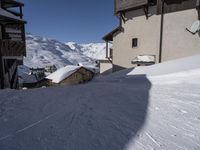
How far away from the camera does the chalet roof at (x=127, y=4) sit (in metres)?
15.0

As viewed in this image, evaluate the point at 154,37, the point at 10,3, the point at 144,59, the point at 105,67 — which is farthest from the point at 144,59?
the point at 10,3

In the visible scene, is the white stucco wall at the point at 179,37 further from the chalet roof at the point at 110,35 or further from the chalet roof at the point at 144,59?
the chalet roof at the point at 110,35

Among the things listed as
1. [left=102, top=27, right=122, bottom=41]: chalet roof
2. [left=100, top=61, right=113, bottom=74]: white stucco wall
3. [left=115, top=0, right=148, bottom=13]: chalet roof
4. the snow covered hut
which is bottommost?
the snow covered hut

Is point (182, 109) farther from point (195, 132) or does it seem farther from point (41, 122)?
point (41, 122)

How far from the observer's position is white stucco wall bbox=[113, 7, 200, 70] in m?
13.2

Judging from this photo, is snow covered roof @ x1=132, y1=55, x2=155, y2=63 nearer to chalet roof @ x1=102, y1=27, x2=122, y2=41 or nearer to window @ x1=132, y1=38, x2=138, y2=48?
window @ x1=132, y1=38, x2=138, y2=48

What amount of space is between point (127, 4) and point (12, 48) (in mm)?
10236

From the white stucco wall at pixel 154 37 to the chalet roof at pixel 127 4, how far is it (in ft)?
1.86

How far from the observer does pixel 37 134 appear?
2.99m

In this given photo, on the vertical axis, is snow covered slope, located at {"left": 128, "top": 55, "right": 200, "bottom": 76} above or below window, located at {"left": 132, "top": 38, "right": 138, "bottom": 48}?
below

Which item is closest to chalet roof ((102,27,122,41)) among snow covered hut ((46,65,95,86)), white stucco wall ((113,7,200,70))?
white stucco wall ((113,7,200,70))

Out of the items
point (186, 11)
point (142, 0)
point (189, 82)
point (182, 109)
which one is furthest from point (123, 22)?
point (182, 109)

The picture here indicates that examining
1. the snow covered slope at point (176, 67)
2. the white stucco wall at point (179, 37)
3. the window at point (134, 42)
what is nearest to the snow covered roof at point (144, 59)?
the white stucco wall at point (179, 37)

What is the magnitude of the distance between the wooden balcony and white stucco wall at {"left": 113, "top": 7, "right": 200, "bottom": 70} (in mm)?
8860
